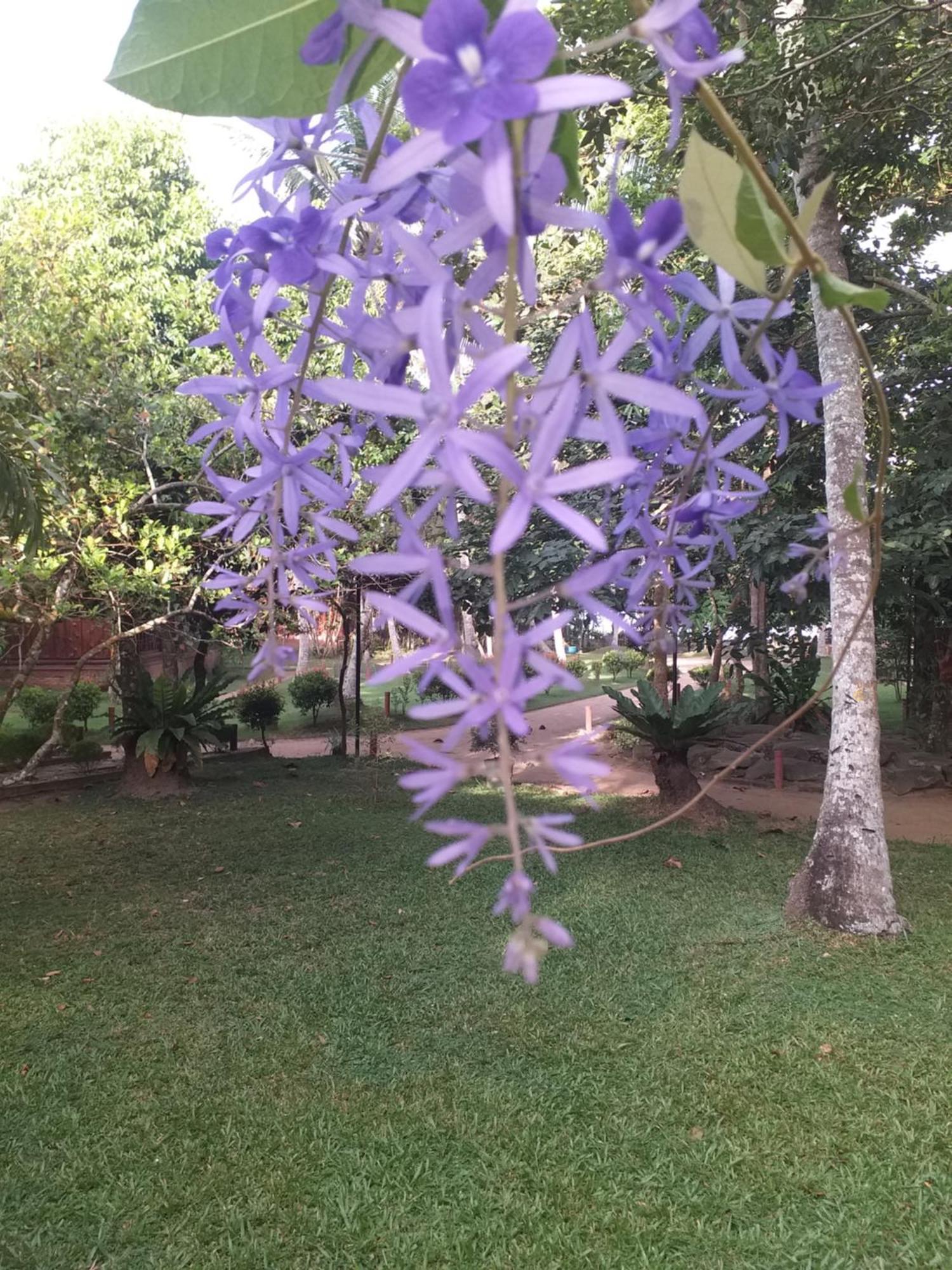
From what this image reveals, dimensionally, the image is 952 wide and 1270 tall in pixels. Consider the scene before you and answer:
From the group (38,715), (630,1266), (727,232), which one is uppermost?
(727,232)

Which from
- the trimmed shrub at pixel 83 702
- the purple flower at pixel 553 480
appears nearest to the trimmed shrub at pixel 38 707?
the trimmed shrub at pixel 83 702

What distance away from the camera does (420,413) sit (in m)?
0.31

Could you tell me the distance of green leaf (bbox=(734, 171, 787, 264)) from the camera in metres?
0.40

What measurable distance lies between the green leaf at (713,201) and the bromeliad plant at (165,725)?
7528 mm

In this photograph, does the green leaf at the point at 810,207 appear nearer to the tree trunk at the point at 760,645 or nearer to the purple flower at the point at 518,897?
the purple flower at the point at 518,897

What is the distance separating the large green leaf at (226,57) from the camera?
472mm

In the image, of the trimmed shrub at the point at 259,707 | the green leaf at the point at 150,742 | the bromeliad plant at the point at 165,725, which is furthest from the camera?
the trimmed shrub at the point at 259,707

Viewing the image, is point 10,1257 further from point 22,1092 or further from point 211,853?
point 211,853

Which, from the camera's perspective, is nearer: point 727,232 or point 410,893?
point 727,232

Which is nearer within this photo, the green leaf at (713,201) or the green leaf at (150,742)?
the green leaf at (713,201)

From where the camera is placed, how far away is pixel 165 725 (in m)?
7.54

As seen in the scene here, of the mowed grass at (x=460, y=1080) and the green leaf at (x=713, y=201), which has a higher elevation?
the green leaf at (x=713, y=201)

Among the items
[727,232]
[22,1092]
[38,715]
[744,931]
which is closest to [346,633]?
[38,715]

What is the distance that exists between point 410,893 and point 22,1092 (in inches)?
94.8
